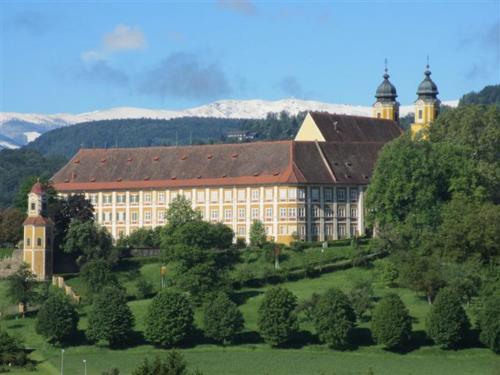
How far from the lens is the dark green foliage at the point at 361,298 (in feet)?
360

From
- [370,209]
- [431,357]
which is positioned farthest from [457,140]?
[431,357]

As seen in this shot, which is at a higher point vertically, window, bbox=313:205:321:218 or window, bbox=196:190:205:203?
window, bbox=196:190:205:203

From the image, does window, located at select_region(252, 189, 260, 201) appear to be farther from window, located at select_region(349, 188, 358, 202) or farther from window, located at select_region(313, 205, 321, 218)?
window, located at select_region(349, 188, 358, 202)

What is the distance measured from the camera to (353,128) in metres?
157

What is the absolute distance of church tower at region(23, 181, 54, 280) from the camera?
429ft

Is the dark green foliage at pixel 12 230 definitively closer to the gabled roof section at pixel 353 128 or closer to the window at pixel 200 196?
the window at pixel 200 196

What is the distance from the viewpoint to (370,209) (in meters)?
134

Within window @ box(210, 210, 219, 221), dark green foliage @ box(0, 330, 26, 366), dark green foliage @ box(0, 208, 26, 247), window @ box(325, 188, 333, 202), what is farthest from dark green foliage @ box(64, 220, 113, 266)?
dark green foliage @ box(0, 330, 26, 366)

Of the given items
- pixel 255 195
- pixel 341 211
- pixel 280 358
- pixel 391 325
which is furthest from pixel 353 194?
pixel 280 358

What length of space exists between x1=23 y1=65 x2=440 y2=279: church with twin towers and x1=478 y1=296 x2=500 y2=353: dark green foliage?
3474 centimetres

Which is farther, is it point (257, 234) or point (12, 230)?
point (12, 230)

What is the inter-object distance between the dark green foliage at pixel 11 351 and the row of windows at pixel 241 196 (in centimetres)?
3965

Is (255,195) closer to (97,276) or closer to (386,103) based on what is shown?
(97,276)

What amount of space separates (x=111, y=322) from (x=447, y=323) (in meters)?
20.4
